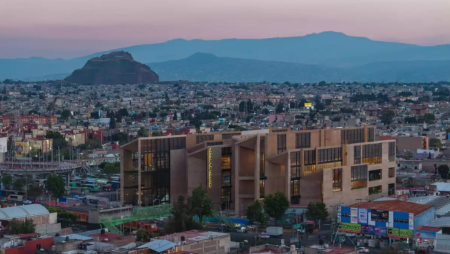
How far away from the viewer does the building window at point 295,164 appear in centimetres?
4697

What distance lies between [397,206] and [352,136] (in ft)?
42.7

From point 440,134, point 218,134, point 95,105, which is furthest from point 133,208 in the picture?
point 95,105

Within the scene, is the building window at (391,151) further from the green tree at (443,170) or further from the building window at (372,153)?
the green tree at (443,170)

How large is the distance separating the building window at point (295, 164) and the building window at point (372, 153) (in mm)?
6078

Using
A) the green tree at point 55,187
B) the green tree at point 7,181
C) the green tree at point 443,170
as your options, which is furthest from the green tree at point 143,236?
the green tree at point 443,170

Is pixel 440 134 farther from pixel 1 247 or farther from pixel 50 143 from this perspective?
pixel 1 247

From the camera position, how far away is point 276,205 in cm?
4347

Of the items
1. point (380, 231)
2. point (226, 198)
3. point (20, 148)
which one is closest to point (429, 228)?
point (380, 231)

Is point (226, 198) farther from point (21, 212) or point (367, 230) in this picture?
point (21, 212)

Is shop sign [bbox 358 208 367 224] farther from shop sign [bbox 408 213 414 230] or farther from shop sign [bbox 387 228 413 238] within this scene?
shop sign [bbox 408 213 414 230]

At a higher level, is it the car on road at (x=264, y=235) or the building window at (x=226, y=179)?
the building window at (x=226, y=179)

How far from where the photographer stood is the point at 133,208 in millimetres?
44562

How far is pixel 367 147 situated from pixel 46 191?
881 inches

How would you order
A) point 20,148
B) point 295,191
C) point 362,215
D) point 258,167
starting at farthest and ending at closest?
point 20,148 < point 295,191 < point 258,167 < point 362,215
